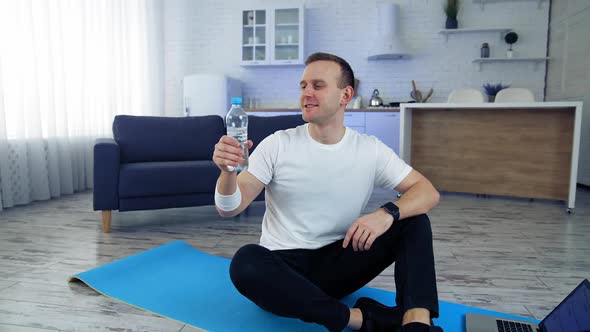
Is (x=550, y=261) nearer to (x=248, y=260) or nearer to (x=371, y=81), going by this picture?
(x=248, y=260)

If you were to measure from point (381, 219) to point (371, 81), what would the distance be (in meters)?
4.80

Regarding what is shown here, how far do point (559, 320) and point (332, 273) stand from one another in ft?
2.24

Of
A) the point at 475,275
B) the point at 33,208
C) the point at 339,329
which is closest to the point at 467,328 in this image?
the point at 339,329

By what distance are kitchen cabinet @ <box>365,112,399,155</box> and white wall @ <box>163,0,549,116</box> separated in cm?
82

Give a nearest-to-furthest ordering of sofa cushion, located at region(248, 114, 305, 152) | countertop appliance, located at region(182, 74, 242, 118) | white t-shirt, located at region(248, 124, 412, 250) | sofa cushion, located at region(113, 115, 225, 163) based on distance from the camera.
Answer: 1. white t-shirt, located at region(248, 124, 412, 250)
2. sofa cushion, located at region(113, 115, 225, 163)
3. sofa cushion, located at region(248, 114, 305, 152)
4. countertop appliance, located at region(182, 74, 242, 118)

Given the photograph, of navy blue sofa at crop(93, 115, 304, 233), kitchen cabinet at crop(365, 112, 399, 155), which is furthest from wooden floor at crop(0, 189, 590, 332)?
kitchen cabinet at crop(365, 112, 399, 155)

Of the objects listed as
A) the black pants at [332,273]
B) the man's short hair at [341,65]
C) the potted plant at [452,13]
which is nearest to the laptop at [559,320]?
the black pants at [332,273]

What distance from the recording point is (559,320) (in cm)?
124

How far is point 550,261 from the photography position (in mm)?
2262

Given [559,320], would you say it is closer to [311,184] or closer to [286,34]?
[311,184]

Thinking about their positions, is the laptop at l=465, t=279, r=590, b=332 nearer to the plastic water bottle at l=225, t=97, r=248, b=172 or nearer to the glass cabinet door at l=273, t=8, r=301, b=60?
the plastic water bottle at l=225, t=97, r=248, b=172

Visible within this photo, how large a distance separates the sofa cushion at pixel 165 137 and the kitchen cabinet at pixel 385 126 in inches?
86.6

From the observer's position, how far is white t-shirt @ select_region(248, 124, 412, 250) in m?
1.44

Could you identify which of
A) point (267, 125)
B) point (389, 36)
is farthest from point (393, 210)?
point (389, 36)
